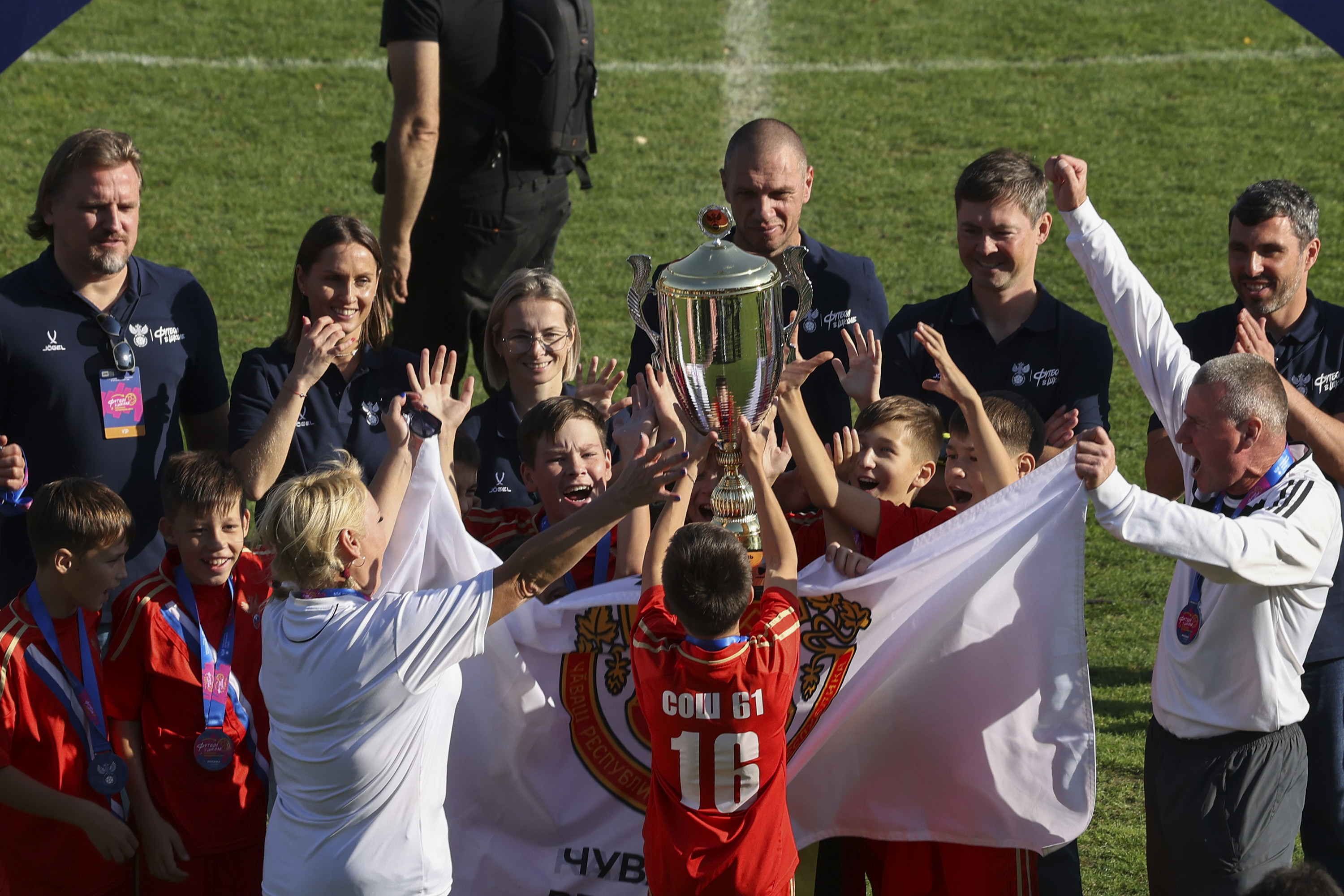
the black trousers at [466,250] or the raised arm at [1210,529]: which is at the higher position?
the black trousers at [466,250]

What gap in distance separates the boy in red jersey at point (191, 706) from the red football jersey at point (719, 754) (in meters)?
1.16

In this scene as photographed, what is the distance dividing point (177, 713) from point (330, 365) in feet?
4.74

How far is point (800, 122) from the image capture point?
13633mm

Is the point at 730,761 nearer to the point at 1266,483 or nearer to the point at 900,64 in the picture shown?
the point at 1266,483

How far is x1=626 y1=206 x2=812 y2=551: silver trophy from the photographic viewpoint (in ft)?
12.6

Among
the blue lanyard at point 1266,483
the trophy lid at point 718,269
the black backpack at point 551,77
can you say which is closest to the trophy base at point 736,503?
the trophy lid at point 718,269

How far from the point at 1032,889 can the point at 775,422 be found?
6.22 ft

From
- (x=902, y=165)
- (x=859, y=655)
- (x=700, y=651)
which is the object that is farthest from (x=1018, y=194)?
(x=902, y=165)

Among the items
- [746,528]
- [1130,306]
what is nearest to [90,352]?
[746,528]

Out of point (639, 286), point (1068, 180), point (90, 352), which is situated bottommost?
point (90, 352)

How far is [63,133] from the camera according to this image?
1266 centimetres

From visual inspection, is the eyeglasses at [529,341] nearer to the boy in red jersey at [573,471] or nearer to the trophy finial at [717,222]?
the boy in red jersey at [573,471]

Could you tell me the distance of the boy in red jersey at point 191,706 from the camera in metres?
3.93

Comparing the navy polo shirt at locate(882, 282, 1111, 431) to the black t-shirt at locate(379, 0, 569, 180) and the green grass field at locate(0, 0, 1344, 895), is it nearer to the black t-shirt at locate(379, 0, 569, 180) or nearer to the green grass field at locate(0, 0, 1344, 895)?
the black t-shirt at locate(379, 0, 569, 180)
